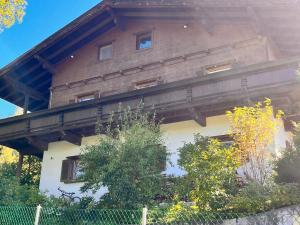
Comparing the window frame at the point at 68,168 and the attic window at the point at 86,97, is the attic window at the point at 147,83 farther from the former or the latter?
the window frame at the point at 68,168

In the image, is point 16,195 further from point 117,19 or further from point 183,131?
point 117,19

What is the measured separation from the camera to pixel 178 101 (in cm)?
1266

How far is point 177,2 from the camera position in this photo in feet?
49.9

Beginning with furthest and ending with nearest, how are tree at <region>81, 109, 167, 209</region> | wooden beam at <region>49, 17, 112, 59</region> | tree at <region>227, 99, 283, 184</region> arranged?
wooden beam at <region>49, 17, 112, 59</region>, tree at <region>81, 109, 167, 209</region>, tree at <region>227, 99, 283, 184</region>

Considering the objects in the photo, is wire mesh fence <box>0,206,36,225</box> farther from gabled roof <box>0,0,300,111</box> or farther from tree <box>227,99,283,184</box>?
gabled roof <box>0,0,300,111</box>

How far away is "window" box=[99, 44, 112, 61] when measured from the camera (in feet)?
59.5

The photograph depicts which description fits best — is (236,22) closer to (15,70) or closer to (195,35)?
(195,35)

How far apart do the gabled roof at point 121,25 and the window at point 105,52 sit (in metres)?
0.66

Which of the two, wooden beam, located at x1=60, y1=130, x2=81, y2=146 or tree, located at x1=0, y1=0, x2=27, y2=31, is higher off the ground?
tree, located at x1=0, y1=0, x2=27, y2=31

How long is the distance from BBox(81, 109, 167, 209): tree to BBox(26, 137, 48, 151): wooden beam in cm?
522

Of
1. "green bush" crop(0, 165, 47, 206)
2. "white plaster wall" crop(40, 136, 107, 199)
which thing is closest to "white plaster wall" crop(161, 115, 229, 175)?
"white plaster wall" crop(40, 136, 107, 199)

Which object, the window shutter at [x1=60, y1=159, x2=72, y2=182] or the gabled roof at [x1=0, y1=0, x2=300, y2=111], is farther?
the window shutter at [x1=60, y1=159, x2=72, y2=182]

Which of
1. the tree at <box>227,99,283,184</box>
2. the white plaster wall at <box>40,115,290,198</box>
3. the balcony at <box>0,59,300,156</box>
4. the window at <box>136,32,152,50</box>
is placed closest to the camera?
the tree at <box>227,99,283,184</box>

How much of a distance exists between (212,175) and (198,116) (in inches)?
150
